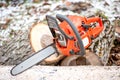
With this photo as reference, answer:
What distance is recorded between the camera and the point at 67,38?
322 cm

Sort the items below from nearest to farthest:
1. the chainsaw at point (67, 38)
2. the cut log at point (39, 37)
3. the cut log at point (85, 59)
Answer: the chainsaw at point (67, 38) < the cut log at point (85, 59) < the cut log at point (39, 37)

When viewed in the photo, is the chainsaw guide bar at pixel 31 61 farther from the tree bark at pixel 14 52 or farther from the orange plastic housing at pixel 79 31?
the tree bark at pixel 14 52

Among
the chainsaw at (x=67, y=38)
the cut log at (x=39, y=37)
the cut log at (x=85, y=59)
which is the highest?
the chainsaw at (x=67, y=38)

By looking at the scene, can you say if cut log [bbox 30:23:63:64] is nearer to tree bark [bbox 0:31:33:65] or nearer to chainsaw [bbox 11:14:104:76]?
tree bark [bbox 0:31:33:65]

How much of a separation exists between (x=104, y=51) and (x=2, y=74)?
1365 millimetres

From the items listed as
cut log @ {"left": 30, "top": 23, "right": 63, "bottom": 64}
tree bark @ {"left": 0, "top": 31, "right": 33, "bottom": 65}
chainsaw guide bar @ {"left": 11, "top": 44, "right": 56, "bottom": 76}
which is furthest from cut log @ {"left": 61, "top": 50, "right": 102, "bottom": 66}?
chainsaw guide bar @ {"left": 11, "top": 44, "right": 56, "bottom": 76}

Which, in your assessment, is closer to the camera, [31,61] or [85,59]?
[31,61]

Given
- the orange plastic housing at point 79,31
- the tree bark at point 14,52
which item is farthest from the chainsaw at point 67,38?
the tree bark at point 14,52

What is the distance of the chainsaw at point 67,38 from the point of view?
10.4ft

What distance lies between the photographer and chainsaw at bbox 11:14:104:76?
317 centimetres

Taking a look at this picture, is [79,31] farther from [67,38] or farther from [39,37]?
[39,37]

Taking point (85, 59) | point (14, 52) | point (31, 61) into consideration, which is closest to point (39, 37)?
point (14, 52)

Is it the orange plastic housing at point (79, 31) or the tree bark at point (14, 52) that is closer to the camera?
the orange plastic housing at point (79, 31)

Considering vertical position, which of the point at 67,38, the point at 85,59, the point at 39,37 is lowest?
the point at 85,59
